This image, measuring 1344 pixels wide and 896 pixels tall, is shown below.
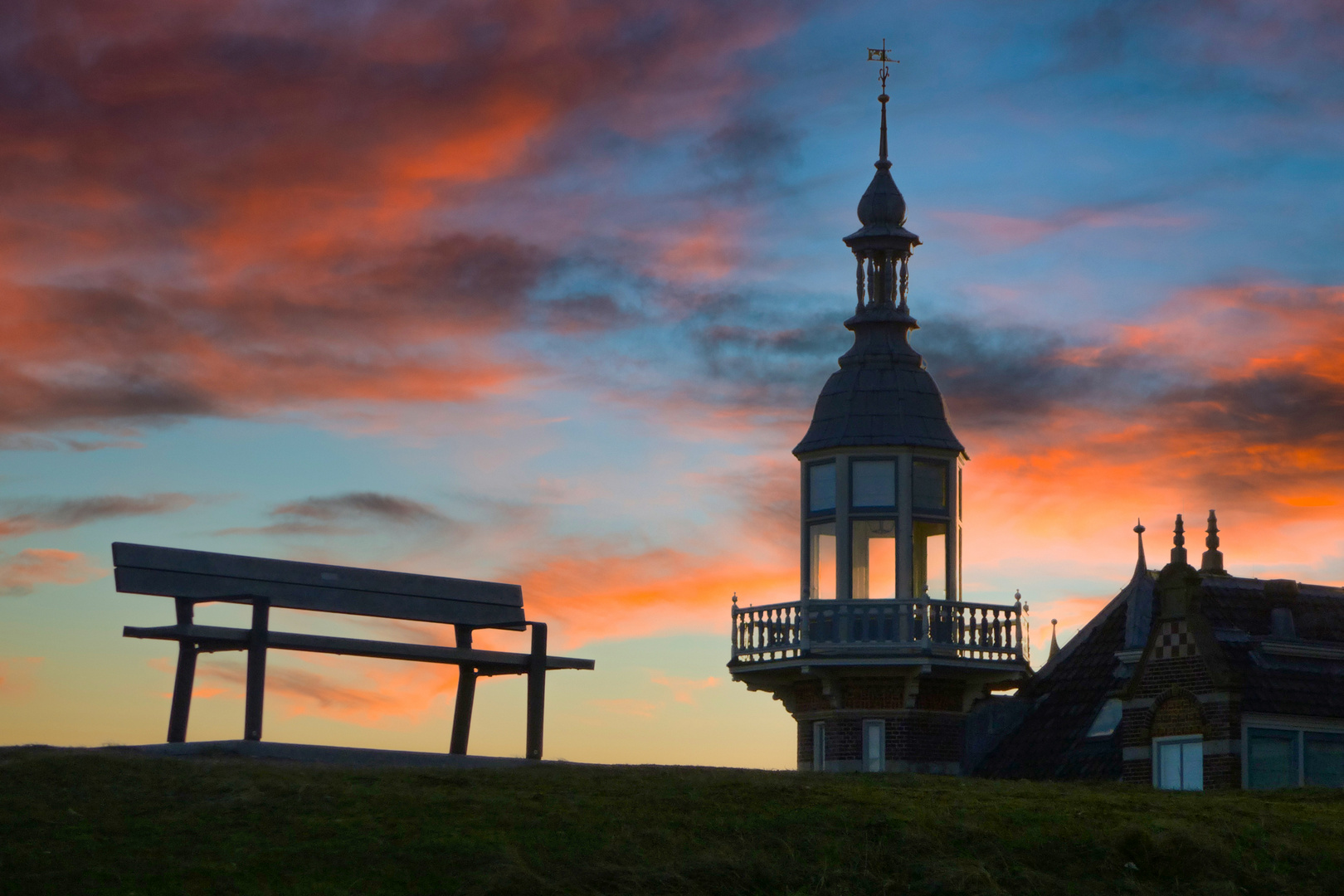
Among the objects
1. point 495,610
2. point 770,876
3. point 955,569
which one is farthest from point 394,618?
point 955,569

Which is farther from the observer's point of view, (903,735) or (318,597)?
(903,735)

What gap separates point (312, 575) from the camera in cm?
2525

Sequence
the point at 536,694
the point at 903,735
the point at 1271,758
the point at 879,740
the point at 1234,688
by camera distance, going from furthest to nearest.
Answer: the point at 879,740, the point at 903,735, the point at 1271,758, the point at 1234,688, the point at 536,694

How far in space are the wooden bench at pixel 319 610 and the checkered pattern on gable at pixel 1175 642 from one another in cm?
1179

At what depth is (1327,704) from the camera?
109 feet

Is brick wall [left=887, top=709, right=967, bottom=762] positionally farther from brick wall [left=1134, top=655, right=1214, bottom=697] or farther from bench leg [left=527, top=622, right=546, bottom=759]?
bench leg [left=527, top=622, right=546, bottom=759]

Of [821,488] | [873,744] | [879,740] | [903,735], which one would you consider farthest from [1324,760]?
[821,488]

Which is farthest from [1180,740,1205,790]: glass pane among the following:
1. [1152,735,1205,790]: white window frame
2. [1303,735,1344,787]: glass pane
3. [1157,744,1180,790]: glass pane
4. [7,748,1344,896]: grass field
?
[7,748,1344,896]: grass field

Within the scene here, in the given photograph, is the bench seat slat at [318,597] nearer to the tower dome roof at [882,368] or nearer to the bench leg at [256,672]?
the bench leg at [256,672]

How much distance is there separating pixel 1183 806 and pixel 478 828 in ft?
28.9

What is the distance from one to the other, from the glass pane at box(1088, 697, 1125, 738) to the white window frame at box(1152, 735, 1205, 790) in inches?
215

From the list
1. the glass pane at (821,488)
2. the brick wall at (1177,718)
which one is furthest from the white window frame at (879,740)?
the brick wall at (1177,718)

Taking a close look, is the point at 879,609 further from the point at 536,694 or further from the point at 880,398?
the point at 536,694

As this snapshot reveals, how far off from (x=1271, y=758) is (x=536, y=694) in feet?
44.4
